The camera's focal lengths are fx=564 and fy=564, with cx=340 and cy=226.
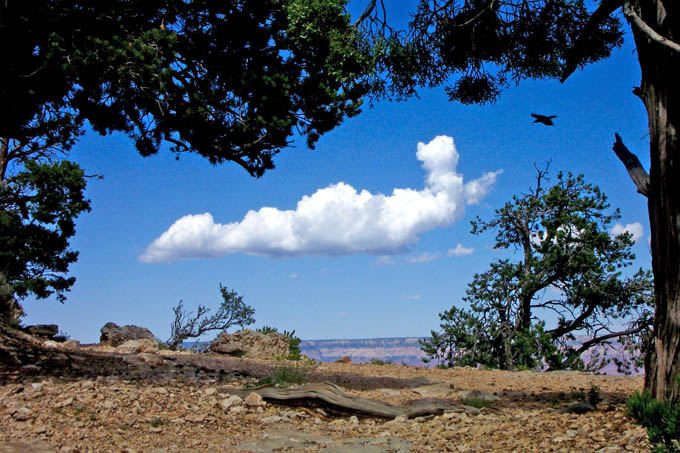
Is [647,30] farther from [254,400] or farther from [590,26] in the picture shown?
[254,400]

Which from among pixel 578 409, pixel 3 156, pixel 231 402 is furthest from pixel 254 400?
pixel 3 156

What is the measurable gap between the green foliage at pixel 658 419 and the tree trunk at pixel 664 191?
327 millimetres

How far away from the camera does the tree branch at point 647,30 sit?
6.54 metres

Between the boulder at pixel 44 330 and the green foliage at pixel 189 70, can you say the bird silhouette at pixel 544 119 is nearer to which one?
the green foliage at pixel 189 70

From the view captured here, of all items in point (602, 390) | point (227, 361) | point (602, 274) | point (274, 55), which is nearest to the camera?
point (602, 390)

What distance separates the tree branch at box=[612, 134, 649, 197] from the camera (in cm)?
721

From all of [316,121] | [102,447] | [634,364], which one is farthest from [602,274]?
[102,447]

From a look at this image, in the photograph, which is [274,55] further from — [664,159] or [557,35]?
[664,159]

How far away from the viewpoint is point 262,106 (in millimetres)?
11312

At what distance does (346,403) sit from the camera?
8.61 meters

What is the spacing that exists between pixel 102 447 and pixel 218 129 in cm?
659

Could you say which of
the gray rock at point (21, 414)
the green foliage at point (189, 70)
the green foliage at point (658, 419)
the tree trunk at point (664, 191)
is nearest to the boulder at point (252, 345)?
the green foliage at point (189, 70)

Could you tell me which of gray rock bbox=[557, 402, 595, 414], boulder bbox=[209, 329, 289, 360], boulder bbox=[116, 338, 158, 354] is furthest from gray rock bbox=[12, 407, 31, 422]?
boulder bbox=[209, 329, 289, 360]

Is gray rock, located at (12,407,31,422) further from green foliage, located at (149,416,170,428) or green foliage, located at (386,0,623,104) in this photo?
green foliage, located at (386,0,623,104)
